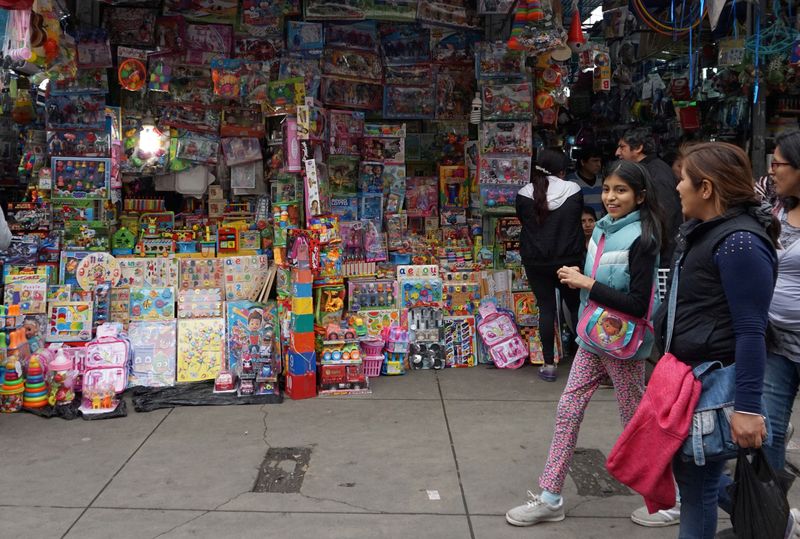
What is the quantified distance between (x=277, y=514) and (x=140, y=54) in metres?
4.34

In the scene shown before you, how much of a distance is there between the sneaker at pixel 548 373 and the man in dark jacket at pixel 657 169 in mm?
1333

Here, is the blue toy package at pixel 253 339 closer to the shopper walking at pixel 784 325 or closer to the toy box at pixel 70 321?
the toy box at pixel 70 321

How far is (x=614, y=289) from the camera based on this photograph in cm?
355

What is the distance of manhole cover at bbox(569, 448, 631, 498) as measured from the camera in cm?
430

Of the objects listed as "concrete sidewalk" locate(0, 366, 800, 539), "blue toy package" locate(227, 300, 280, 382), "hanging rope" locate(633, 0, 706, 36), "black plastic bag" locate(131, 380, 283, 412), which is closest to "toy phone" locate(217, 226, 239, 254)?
"blue toy package" locate(227, 300, 280, 382)

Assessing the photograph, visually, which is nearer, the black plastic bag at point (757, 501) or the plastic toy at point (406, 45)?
the black plastic bag at point (757, 501)

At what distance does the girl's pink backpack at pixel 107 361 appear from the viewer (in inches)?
226

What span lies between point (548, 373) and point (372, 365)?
1430mm

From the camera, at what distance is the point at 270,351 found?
5.97m

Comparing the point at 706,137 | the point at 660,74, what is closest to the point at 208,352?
the point at 706,137

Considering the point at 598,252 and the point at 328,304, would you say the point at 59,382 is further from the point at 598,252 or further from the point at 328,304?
the point at 598,252

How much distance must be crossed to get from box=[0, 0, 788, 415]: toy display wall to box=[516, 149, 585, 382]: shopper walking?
519 mm

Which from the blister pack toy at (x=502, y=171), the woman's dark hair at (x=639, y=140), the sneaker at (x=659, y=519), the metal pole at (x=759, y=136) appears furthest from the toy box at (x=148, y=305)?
the metal pole at (x=759, y=136)

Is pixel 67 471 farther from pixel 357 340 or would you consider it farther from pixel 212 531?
pixel 357 340
